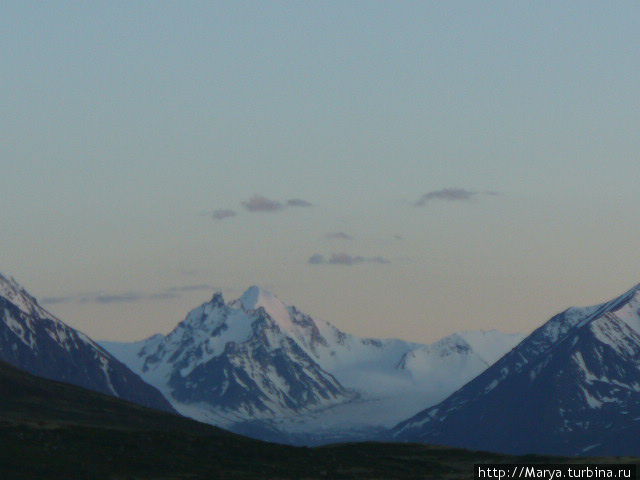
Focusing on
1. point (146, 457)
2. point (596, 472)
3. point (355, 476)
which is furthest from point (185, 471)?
point (596, 472)

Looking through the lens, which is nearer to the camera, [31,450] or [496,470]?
[496,470]

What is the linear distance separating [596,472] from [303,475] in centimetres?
3545

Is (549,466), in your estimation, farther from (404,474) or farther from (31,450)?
(31,450)

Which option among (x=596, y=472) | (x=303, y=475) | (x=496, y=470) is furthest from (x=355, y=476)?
(x=596, y=472)

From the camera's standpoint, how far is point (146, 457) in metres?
199

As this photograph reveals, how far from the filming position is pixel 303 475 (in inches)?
7584

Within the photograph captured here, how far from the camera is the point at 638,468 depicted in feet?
614

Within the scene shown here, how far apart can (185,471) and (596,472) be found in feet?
159

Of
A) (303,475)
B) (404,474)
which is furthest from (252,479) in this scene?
(404,474)

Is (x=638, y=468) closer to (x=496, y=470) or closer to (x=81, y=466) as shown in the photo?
(x=496, y=470)

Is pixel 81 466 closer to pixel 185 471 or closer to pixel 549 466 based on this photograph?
pixel 185 471

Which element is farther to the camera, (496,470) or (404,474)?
(404,474)

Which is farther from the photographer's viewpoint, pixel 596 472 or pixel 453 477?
pixel 453 477

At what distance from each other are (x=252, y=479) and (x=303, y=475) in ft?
21.3
